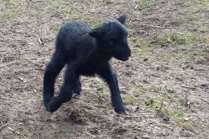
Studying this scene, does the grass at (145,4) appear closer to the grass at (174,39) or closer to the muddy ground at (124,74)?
the muddy ground at (124,74)

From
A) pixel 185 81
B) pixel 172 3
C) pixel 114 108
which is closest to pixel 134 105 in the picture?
pixel 114 108

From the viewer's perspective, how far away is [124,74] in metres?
6.76

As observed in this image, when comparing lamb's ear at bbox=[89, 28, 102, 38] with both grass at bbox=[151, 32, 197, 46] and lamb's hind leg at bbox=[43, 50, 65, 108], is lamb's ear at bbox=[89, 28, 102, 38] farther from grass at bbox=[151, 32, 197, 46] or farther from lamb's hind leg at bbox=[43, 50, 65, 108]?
grass at bbox=[151, 32, 197, 46]

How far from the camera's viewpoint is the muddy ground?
217 inches

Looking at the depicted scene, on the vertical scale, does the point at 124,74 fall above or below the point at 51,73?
below

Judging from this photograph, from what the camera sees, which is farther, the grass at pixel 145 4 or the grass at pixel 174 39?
the grass at pixel 145 4

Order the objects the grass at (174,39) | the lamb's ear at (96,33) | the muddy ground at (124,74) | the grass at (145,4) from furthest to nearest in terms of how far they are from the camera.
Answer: the grass at (145,4)
the grass at (174,39)
the muddy ground at (124,74)
the lamb's ear at (96,33)

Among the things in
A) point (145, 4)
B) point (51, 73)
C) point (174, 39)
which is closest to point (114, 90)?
point (51, 73)

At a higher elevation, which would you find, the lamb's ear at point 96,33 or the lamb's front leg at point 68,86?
the lamb's ear at point 96,33

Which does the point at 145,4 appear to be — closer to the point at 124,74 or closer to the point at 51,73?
the point at 124,74

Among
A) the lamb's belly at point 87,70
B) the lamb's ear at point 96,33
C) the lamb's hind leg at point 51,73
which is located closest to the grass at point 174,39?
the lamb's hind leg at point 51,73

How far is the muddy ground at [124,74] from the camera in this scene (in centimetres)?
551

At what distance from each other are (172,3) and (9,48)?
10.1 ft

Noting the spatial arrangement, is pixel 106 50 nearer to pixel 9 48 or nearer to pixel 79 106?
pixel 79 106
